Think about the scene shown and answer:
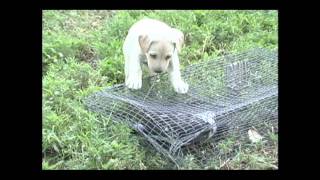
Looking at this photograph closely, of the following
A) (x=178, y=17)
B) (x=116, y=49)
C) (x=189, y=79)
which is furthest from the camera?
(x=178, y=17)

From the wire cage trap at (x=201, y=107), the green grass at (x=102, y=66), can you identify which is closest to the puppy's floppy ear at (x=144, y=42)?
the wire cage trap at (x=201, y=107)

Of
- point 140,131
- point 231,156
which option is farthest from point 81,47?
point 231,156

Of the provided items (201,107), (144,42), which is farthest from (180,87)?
(144,42)

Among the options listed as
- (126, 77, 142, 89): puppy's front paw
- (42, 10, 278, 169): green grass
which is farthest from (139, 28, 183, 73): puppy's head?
(42, 10, 278, 169): green grass

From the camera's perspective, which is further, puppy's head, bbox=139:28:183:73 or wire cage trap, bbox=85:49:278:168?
puppy's head, bbox=139:28:183:73

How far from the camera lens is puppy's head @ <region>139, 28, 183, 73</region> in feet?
15.0

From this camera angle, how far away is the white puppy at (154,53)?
4574mm

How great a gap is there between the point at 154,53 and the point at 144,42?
0.13 m

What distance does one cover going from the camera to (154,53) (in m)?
4.57

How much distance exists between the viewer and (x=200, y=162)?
4309 mm

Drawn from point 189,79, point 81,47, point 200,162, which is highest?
point 81,47

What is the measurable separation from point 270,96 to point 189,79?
2.37ft

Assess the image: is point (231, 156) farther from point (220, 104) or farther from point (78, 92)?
point (78, 92)

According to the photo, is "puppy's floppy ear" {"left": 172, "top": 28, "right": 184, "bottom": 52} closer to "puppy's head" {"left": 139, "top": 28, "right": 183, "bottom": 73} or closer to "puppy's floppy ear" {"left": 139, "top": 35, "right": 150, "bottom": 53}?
"puppy's head" {"left": 139, "top": 28, "right": 183, "bottom": 73}
